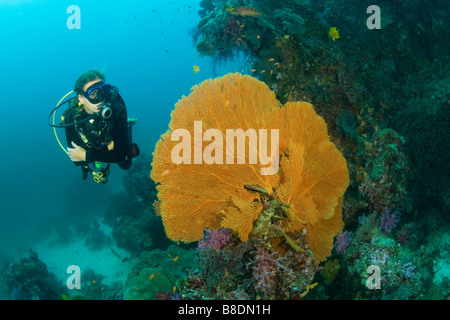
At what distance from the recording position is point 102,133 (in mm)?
4969

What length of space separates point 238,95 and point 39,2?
16674 cm

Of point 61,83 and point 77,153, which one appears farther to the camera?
point 61,83

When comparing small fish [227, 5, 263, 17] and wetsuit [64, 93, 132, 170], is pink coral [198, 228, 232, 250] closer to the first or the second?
wetsuit [64, 93, 132, 170]

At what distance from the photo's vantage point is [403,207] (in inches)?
205

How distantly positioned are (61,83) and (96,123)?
113 metres

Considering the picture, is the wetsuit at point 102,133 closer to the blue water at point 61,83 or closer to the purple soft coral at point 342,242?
the blue water at point 61,83

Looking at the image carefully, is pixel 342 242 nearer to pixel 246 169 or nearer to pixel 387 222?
pixel 387 222

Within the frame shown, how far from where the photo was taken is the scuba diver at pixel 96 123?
4898mm

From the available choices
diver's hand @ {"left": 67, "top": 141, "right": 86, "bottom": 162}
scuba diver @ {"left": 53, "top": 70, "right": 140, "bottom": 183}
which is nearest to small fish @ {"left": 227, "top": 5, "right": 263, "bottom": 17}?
scuba diver @ {"left": 53, "top": 70, "right": 140, "bottom": 183}

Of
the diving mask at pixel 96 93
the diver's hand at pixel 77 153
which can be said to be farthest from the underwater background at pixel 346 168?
the diver's hand at pixel 77 153

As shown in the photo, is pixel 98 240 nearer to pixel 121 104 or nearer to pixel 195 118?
pixel 121 104

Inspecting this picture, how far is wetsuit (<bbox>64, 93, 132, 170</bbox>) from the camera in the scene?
4.92 metres

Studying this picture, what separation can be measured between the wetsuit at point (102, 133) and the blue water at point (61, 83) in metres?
1.37

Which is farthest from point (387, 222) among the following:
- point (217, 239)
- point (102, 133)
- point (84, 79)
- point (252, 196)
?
point (84, 79)
